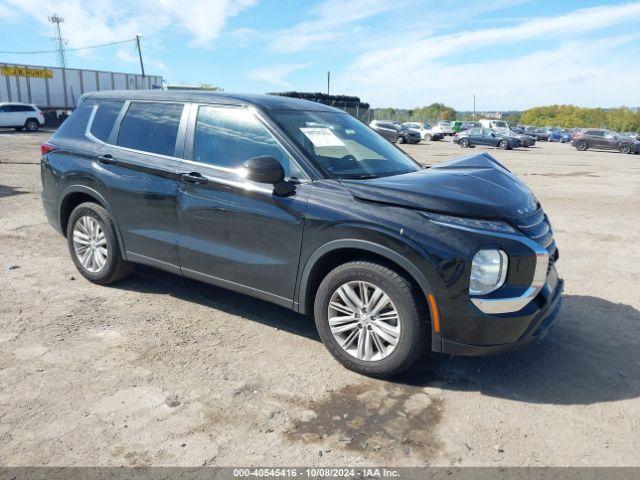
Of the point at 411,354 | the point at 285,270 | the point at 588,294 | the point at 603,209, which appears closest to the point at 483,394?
the point at 411,354

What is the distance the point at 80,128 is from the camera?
17.0 ft

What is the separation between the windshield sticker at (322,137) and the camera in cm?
408

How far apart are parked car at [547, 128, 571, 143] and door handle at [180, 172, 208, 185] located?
52373 mm

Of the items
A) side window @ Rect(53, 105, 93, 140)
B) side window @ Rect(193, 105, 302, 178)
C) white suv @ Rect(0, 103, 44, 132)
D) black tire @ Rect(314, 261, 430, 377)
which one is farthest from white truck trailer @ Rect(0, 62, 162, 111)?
black tire @ Rect(314, 261, 430, 377)

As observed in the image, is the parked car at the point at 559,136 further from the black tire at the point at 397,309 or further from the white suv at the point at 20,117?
the black tire at the point at 397,309

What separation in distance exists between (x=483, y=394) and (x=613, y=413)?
2.47ft

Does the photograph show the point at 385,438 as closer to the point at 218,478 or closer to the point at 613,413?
the point at 218,478

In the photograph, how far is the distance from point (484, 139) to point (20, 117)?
93.5ft

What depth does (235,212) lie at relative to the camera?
3.95 m

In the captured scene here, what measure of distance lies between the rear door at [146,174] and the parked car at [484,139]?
1274 inches

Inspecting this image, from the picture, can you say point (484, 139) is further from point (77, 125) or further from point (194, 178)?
point (194, 178)

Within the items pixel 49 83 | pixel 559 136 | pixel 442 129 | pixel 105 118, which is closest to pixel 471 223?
pixel 105 118

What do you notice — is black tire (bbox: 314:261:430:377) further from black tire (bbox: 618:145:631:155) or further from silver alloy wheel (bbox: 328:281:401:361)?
black tire (bbox: 618:145:631:155)

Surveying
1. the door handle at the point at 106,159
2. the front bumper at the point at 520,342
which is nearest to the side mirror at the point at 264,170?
the front bumper at the point at 520,342
